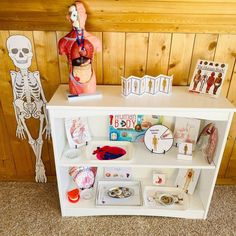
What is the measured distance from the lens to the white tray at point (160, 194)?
157cm

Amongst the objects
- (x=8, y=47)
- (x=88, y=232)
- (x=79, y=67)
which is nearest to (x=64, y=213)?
(x=88, y=232)

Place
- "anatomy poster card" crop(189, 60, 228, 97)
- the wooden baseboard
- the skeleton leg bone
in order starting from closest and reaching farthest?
"anatomy poster card" crop(189, 60, 228, 97), the skeleton leg bone, the wooden baseboard

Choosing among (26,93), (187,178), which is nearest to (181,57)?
(187,178)

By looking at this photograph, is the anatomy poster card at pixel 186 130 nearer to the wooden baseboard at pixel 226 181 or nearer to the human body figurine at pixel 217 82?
the human body figurine at pixel 217 82

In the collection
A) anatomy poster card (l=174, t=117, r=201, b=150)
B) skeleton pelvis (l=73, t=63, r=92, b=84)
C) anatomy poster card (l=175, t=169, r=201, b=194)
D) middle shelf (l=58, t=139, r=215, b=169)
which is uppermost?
skeleton pelvis (l=73, t=63, r=92, b=84)

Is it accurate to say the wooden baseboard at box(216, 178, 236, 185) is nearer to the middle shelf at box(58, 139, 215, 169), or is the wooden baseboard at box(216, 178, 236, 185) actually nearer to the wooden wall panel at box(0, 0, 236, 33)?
the middle shelf at box(58, 139, 215, 169)

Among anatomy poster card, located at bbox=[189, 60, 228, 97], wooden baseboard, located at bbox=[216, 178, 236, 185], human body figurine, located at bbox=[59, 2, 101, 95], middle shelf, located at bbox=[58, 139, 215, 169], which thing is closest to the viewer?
Result: human body figurine, located at bbox=[59, 2, 101, 95]

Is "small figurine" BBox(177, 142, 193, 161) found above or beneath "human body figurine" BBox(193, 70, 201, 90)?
beneath

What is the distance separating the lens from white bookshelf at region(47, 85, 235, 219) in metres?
1.23

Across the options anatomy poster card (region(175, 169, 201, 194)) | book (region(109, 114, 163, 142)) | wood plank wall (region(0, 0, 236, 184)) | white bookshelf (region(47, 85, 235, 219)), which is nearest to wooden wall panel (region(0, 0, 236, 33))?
wood plank wall (region(0, 0, 236, 184))

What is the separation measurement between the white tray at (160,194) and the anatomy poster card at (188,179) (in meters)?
0.03

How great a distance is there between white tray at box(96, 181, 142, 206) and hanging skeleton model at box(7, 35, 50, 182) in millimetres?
473

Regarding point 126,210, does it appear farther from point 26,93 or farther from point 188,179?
point 26,93

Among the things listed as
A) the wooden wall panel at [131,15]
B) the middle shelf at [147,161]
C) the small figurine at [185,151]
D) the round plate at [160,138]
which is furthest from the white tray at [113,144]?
the wooden wall panel at [131,15]
